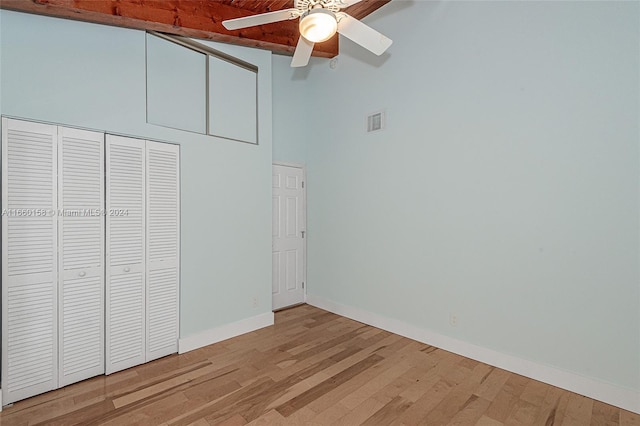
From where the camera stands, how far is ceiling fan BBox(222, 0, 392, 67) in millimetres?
1963

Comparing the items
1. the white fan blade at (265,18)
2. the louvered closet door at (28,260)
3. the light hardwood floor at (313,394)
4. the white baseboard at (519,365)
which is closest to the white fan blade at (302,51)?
the white fan blade at (265,18)

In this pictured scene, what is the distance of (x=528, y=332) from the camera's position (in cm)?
261

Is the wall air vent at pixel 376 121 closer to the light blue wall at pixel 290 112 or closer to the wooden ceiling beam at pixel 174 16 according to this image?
the light blue wall at pixel 290 112

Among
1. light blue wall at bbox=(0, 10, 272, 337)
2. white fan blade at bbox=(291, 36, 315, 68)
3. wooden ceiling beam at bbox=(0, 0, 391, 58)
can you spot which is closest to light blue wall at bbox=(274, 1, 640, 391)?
wooden ceiling beam at bbox=(0, 0, 391, 58)

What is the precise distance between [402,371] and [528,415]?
0.93m

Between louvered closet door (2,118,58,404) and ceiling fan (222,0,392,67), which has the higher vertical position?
ceiling fan (222,0,392,67)

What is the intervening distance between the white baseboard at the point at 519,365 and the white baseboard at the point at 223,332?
3.94 feet

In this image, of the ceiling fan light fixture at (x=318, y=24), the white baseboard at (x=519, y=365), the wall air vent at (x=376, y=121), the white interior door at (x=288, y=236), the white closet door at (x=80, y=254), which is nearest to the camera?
the ceiling fan light fixture at (x=318, y=24)

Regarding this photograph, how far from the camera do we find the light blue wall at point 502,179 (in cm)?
223

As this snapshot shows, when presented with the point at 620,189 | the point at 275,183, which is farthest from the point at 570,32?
the point at 275,183

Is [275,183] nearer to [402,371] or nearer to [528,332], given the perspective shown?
[402,371]

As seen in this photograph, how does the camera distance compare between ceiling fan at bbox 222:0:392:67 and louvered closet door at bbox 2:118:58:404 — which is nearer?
ceiling fan at bbox 222:0:392:67

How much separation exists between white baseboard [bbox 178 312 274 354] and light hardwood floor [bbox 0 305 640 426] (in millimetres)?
86

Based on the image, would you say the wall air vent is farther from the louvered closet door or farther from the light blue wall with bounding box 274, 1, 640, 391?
the louvered closet door
